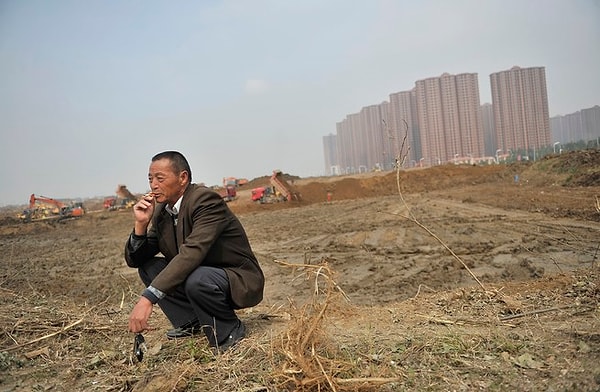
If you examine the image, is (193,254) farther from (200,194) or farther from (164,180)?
(164,180)

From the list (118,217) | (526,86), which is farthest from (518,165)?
(118,217)

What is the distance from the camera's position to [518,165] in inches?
Answer: 926

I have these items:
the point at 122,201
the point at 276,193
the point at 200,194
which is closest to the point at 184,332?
the point at 200,194

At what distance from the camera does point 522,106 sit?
3722cm

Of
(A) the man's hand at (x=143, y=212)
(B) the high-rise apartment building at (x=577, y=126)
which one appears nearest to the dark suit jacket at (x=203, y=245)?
(A) the man's hand at (x=143, y=212)

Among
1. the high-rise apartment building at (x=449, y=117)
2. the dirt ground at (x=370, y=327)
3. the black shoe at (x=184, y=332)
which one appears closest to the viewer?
the dirt ground at (x=370, y=327)

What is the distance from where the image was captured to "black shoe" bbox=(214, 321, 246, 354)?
8.84 feet

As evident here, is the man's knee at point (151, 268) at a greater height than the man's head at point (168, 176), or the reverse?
the man's head at point (168, 176)

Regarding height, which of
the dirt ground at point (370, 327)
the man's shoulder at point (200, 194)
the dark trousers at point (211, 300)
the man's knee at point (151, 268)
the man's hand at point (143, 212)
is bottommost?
the dirt ground at point (370, 327)

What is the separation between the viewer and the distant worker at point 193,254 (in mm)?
2600

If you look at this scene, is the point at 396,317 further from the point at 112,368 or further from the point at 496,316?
the point at 112,368

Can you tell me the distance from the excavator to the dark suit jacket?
880 inches

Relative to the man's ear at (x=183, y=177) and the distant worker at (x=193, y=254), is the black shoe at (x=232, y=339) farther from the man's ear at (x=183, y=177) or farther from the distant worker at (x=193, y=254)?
the man's ear at (x=183, y=177)

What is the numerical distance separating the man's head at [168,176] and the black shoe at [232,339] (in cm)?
93
